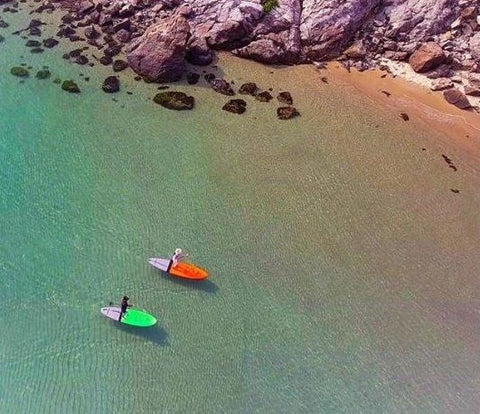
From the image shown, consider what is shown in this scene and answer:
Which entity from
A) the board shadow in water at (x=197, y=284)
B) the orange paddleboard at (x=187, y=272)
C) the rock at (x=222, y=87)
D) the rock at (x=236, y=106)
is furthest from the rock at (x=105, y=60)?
the board shadow in water at (x=197, y=284)

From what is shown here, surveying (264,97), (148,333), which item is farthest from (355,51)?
(148,333)

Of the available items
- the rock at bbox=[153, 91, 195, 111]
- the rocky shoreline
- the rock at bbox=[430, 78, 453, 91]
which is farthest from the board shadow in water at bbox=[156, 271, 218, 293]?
the rock at bbox=[430, 78, 453, 91]

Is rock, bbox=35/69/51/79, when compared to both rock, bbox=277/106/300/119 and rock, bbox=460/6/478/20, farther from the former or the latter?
rock, bbox=460/6/478/20

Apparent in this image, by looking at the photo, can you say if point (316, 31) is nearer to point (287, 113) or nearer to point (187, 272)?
point (287, 113)

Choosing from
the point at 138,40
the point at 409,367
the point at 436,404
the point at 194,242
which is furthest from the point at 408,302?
the point at 138,40

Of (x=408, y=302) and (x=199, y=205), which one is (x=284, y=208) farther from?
(x=408, y=302)
